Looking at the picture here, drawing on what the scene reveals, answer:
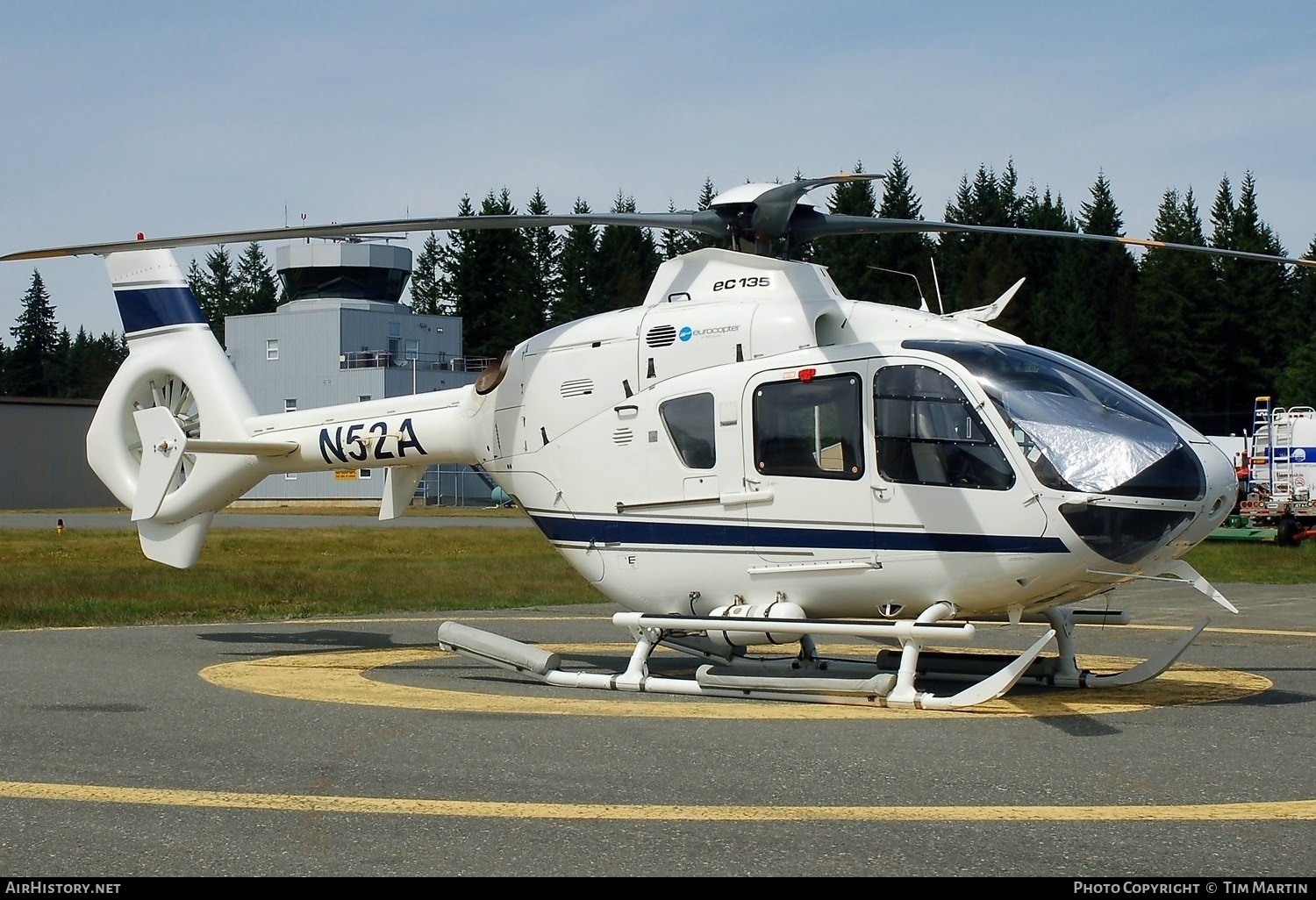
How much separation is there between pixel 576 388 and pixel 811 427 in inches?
101

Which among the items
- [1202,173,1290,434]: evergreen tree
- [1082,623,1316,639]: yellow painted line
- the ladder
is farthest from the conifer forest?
[1082,623,1316,639]: yellow painted line

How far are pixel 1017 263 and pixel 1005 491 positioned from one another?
79.7 meters

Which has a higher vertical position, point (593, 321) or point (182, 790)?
point (593, 321)

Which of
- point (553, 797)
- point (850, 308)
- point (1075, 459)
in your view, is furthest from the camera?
point (850, 308)

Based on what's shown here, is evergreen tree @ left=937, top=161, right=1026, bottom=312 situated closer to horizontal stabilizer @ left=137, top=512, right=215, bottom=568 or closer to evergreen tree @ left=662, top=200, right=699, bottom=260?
evergreen tree @ left=662, top=200, right=699, bottom=260

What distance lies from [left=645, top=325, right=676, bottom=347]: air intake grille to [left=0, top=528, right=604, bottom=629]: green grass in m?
9.60

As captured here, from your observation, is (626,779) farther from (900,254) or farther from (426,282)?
(426,282)

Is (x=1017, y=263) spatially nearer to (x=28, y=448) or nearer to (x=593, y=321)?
(x=28, y=448)

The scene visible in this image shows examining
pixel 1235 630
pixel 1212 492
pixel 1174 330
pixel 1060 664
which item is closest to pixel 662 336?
pixel 1060 664

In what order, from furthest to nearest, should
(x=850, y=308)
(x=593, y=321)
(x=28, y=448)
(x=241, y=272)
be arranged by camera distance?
(x=241, y=272) < (x=28, y=448) < (x=593, y=321) < (x=850, y=308)

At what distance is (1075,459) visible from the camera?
1060 centimetres

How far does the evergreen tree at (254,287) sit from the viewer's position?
13462 centimetres

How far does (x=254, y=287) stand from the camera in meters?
139
